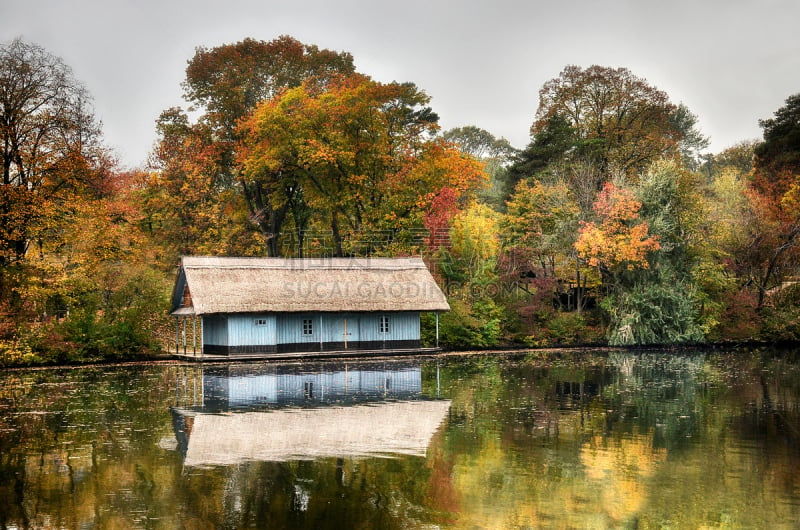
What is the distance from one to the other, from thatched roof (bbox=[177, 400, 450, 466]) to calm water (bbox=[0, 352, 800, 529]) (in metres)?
0.06

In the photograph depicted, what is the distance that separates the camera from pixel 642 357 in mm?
38594

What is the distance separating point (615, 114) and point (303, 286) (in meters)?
29.4

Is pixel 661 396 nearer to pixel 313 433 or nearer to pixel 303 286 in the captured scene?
pixel 313 433

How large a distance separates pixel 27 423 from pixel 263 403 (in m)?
5.98

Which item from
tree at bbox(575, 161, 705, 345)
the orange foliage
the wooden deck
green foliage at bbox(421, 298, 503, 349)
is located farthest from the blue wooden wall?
tree at bbox(575, 161, 705, 345)

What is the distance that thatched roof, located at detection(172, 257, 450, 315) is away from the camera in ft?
123

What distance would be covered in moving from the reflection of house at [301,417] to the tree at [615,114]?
32.7m

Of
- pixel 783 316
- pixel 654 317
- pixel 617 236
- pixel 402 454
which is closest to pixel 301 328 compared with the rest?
pixel 617 236

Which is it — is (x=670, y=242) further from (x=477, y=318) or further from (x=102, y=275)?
(x=102, y=275)

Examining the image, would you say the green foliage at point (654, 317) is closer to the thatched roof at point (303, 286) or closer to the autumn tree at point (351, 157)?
the thatched roof at point (303, 286)

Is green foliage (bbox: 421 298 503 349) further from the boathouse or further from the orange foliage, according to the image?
the orange foliage

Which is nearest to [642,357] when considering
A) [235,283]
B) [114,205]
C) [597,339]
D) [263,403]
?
[597,339]

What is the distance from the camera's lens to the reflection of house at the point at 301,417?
15523 mm

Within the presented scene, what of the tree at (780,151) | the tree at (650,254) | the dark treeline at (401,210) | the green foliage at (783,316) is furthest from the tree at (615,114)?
the green foliage at (783,316)
